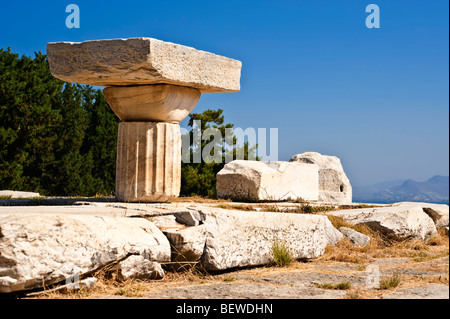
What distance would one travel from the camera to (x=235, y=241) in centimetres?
551

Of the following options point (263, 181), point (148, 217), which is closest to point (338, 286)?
point (148, 217)

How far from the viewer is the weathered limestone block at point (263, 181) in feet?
28.5

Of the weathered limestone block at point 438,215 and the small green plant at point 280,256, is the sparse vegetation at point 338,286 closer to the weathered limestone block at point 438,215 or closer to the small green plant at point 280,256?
the small green plant at point 280,256

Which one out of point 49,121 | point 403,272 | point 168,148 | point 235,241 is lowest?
point 403,272

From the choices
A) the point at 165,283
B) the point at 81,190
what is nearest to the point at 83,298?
the point at 165,283

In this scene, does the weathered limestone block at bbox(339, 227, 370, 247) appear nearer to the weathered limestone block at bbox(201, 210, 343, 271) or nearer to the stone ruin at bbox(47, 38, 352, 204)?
the weathered limestone block at bbox(201, 210, 343, 271)

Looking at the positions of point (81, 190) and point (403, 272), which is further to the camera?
point (81, 190)

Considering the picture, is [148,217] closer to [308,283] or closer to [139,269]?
[139,269]

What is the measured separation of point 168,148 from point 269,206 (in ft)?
6.25

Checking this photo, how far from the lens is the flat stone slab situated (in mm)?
5898

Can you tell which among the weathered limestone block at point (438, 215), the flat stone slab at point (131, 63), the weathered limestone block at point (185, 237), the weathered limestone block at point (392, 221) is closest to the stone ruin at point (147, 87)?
the flat stone slab at point (131, 63)

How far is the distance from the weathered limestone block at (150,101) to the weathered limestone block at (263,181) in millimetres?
2327

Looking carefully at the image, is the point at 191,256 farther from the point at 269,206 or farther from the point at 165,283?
the point at 269,206

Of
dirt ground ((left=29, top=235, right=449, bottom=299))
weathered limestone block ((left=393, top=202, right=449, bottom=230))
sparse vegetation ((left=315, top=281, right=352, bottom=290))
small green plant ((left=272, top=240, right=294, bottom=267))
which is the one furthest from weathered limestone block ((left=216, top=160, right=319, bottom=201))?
sparse vegetation ((left=315, top=281, right=352, bottom=290))
